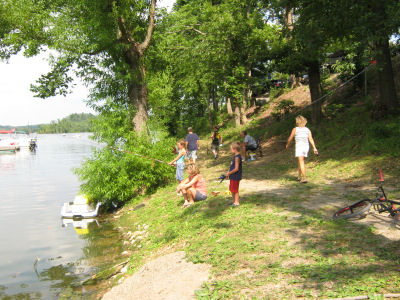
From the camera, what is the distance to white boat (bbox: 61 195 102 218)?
13047 mm

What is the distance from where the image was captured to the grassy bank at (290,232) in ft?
14.3

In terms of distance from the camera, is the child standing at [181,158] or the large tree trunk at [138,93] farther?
the large tree trunk at [138,93]

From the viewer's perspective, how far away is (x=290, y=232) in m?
5.96

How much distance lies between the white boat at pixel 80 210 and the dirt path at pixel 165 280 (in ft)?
23.4

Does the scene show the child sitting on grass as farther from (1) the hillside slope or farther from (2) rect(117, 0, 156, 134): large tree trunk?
(2) rect(117, 0, 156, 134): large tree trunk

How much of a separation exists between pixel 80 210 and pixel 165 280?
28.5 ft

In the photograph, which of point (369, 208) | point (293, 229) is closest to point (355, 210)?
point (369, 208)

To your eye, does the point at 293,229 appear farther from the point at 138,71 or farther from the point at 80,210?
the point at 138,71

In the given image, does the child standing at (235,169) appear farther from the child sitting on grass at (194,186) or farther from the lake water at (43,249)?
the lake water at (43,249)

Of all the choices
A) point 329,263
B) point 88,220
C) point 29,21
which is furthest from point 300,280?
point 29,21

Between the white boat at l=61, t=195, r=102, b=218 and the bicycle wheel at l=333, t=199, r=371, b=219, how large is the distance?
9414 millimetres

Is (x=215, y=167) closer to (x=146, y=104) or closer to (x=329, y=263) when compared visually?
(x=146, y=104)

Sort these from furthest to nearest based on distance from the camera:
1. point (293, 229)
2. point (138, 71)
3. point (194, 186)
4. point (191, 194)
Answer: point (138, 71), point (191, 194), point (194, 186), point (293, 229)

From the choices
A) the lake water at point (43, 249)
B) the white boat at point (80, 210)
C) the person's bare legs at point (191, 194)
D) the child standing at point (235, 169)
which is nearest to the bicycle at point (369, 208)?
the child standing at point (235, 169)
